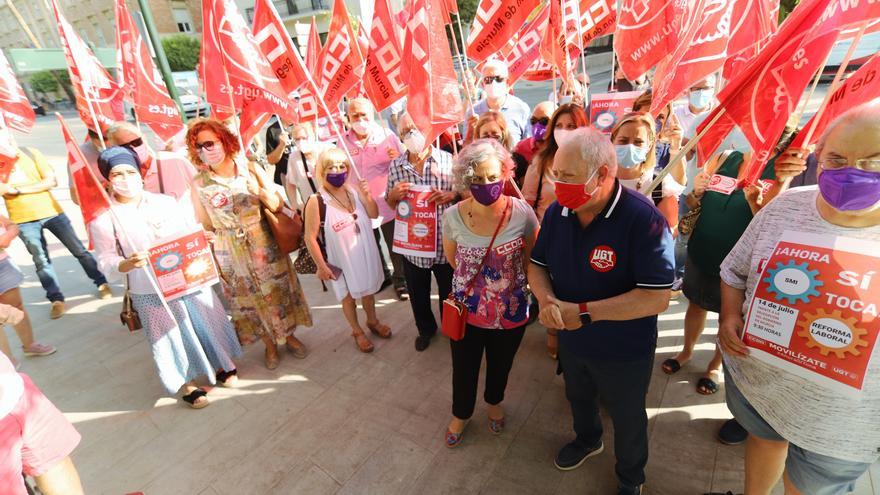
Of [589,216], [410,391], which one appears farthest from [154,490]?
[589,216]

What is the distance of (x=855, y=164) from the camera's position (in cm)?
129

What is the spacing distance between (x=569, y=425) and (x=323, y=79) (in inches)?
→ 160

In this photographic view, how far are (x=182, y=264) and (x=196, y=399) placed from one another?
48.6 inches

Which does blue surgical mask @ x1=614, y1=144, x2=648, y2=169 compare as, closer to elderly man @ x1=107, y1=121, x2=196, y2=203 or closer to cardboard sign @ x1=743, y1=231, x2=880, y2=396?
cardboard sign @ x1=743, y1=231, x2=880, y2=396

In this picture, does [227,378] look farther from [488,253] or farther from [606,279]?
[606,279]

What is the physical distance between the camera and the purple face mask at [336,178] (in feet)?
10.4

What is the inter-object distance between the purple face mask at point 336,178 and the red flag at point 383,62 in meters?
0.81

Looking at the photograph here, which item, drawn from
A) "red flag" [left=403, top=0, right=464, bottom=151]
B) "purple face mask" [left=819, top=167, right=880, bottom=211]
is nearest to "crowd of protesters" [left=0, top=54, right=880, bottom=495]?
"purple face mask" [left=819, top=167, right=880, bottom=211]

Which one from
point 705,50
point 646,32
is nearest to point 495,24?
point 646,32

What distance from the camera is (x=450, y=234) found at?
2426 mm

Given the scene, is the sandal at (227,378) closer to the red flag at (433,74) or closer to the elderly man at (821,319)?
the red flag at (433,74)

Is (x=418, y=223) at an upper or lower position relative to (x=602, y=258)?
lower

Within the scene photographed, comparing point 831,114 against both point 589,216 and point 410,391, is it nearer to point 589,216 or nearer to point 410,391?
point 589,216

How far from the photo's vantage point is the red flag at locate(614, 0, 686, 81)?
3.43m
